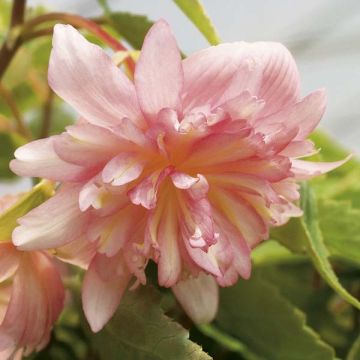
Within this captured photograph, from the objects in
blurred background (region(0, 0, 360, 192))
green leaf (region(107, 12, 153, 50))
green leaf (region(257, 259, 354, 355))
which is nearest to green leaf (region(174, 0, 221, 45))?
green leaf (region(107, 12, 153, 50))

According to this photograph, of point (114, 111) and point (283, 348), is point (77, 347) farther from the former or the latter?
point (114, 111)

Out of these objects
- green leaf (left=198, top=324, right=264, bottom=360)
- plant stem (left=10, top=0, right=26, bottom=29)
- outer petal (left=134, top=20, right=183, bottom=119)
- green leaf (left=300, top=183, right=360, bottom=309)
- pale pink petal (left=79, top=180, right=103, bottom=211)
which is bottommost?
green leaf (left=198, top=324, right=264, bottom=360)

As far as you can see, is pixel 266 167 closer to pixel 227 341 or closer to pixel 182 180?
pixel 182 180

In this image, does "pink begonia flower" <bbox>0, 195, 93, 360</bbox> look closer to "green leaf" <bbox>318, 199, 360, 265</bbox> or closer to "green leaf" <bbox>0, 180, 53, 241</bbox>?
"green leaf" <bbox>0, 180, 53, 241</bbox>

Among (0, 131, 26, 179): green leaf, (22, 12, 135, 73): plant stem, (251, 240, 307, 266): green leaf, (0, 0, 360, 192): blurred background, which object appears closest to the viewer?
(22, 12, 135, 73): plant stem

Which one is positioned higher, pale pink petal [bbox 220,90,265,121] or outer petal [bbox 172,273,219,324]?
pale pink petal [bbox 220,90,265,121]

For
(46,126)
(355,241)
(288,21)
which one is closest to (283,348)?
(355,241)

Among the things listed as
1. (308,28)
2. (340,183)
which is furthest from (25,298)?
(308,28)

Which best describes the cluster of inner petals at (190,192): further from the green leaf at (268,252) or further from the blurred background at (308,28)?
the blurred background at (308,28)
